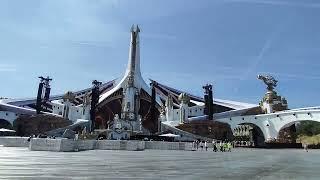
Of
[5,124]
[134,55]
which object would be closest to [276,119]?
[134,55]

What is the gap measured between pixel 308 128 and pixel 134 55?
158ft

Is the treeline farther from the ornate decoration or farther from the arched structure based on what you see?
the arched structure

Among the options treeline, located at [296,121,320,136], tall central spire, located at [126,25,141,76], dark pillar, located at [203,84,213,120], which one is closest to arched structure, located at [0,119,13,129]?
tall central spire, located at [126,25,141,76]

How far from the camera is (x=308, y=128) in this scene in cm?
8638

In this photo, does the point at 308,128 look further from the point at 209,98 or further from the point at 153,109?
the point at 153,109

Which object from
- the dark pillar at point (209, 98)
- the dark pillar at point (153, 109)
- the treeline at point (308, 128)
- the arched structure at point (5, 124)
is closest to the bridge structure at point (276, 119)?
the dark pillar at point (209, 98)

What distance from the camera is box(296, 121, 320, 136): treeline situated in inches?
3302

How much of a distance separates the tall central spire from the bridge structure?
32593mm

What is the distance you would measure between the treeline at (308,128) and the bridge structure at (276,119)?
27335 millimetres

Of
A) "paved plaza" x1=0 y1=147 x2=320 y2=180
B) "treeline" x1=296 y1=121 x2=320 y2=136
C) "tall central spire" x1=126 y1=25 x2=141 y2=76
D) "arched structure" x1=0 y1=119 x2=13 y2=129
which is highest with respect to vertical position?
"tall central spire" x1=126 y1=25 x2=141 y2=76

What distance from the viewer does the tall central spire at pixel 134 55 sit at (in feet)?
297

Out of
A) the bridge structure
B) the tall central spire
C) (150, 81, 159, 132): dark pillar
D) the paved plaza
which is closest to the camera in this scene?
the paved plaza

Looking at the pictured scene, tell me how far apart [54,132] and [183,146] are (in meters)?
35.7

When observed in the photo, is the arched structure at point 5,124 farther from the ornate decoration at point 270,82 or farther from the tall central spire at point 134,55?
the ornate decoration at point 270,82
